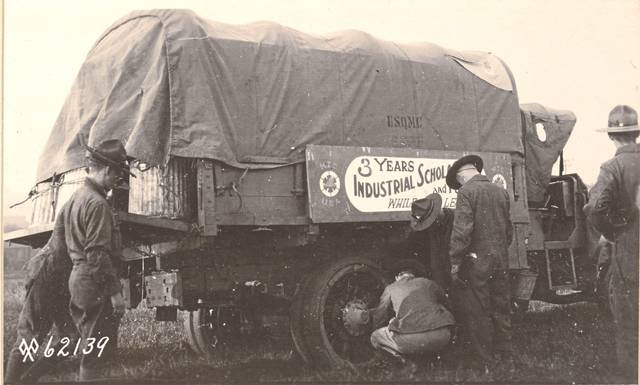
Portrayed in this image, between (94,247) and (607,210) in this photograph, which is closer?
(94,247)

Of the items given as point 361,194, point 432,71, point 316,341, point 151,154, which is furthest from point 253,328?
point 432,71

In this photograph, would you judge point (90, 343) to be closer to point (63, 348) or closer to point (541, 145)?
point (63, 348)

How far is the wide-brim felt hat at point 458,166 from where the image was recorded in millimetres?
7199

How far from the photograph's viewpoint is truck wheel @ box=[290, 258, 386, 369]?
22.5 ft

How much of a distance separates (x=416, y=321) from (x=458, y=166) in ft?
5.57

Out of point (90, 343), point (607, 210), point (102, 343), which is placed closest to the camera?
point (90, 343)

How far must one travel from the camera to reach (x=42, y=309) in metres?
6.34

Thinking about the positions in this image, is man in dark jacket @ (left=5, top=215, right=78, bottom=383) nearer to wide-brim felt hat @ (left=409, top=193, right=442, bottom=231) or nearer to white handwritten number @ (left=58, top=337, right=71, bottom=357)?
white handwritten number @ (left=58, top=337, right=71, bottom=357)

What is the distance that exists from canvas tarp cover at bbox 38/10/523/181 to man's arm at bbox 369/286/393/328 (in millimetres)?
1495

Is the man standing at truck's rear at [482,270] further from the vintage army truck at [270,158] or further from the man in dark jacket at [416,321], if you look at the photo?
the vintage army truck at [270,158]

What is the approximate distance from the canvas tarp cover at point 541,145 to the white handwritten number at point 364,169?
8.76 ft

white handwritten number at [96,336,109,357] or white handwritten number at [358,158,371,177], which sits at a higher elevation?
white handwritten number at [358,158,371,177]

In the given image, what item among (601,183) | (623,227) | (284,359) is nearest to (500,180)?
(601,183)

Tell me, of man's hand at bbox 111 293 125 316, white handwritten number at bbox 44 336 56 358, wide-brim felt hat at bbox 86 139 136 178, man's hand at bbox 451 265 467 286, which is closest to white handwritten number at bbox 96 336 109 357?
man's hand at bbox 111 293 125 316
